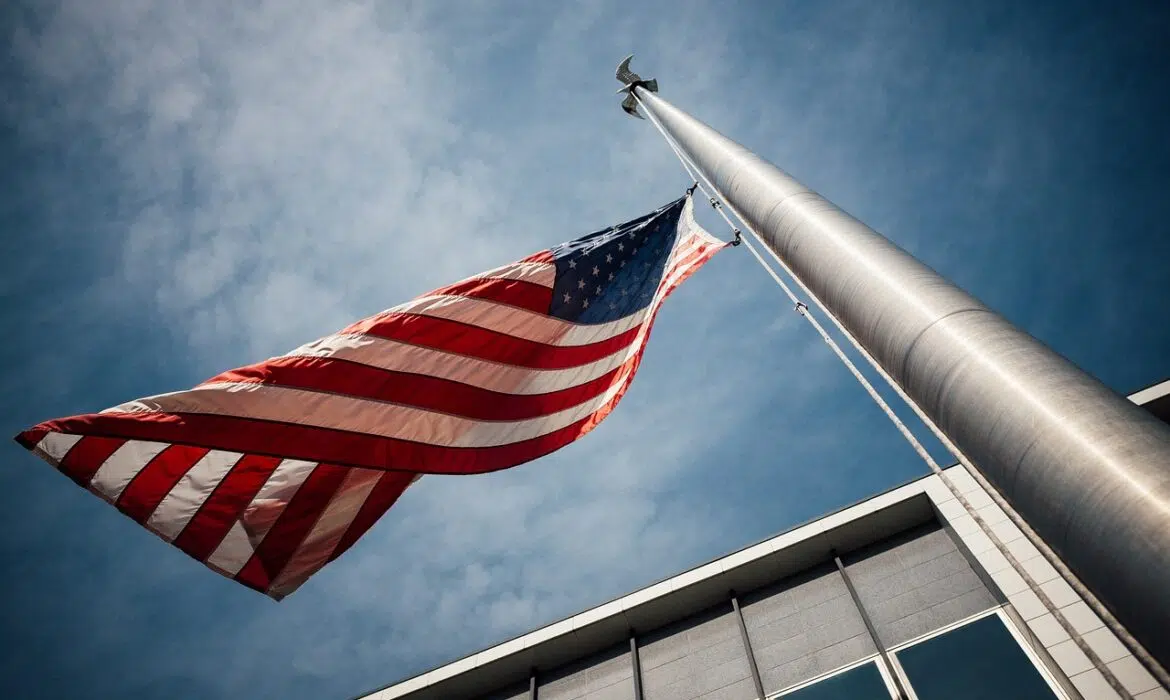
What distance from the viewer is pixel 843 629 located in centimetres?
1148

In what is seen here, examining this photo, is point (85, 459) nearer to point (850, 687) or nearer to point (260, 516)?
point (260, 516)

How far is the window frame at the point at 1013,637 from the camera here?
9125 mm

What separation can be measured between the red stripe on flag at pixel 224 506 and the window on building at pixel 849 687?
9.93 m

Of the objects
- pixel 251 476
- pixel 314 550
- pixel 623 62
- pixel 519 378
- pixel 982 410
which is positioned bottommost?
pixel 982 410

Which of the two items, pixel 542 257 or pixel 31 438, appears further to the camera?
pixel 542 257

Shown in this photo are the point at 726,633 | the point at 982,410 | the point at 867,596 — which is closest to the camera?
the point at 982,410

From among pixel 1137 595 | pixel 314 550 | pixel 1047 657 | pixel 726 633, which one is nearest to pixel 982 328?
pixel 1137 595

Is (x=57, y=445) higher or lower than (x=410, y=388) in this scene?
lower

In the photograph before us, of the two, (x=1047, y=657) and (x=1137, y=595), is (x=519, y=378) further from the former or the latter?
(x=1047, y=657)

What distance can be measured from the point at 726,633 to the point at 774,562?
1.84m

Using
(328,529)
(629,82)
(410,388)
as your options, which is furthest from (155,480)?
(629,82)

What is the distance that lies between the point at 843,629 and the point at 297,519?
33.6 feet

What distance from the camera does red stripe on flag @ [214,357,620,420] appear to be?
6266 mm

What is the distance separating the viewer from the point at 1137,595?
5.30 feet
